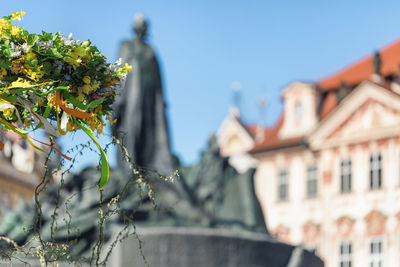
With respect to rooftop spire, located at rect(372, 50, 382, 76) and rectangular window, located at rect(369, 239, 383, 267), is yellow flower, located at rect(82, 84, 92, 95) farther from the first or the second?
rooftop spire, located at rect(372, 50, 382, 76)

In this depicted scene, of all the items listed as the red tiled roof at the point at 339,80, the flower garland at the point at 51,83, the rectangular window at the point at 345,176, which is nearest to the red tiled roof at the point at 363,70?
the red tiled roof at the point at 339,80

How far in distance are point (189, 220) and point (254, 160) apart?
26101mm

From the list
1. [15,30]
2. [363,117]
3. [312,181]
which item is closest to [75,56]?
[15,30]

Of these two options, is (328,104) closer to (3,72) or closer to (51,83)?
(51,83)

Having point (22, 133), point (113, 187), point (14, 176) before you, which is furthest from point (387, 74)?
point (22, 133)

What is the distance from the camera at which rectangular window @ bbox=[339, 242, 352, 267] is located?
31250mm

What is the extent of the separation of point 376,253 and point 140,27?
2038 centimetres

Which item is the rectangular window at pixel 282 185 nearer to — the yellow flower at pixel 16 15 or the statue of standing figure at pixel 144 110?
the statue of standing figure at pixel 144 110

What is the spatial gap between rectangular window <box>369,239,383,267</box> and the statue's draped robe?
20108 mm

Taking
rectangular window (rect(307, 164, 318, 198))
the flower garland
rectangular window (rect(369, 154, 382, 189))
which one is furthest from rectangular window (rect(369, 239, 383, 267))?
the flower garland

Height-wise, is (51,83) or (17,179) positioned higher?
(17,179)

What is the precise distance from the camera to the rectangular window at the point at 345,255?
31250 mm

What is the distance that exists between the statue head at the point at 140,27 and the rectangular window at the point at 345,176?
21.3 meters

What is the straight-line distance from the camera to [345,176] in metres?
32.4
